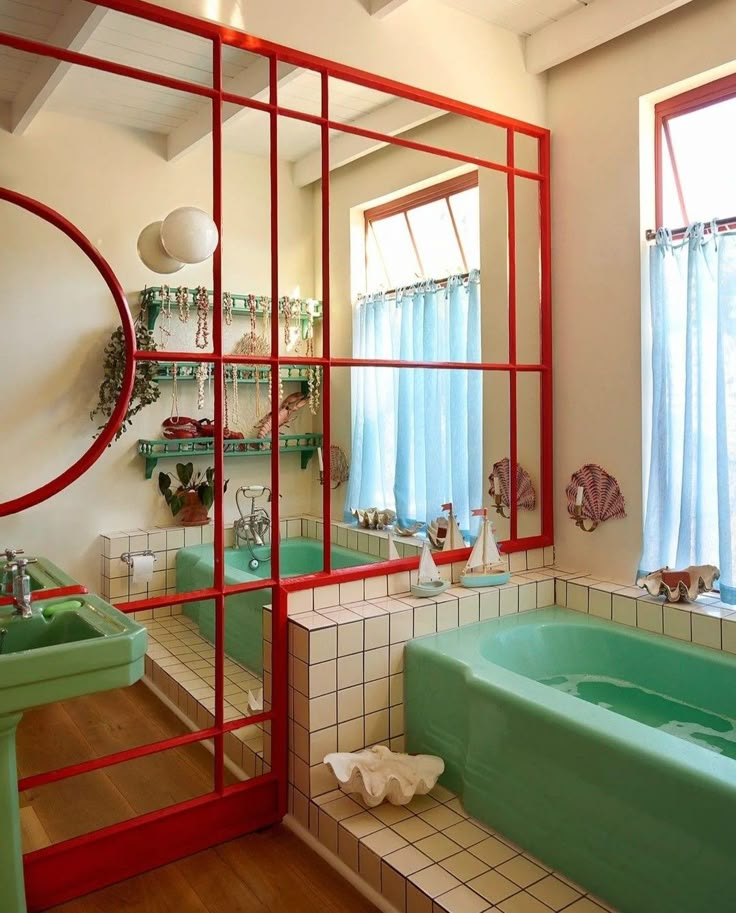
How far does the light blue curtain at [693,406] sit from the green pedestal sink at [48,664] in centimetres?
190

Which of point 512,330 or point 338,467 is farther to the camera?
point 338,467

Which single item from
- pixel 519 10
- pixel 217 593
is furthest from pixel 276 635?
pixel 519 10

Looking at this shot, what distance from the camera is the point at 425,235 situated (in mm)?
3404

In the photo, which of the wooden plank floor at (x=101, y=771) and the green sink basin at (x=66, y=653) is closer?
the green sink basin at (x=66, y=653)

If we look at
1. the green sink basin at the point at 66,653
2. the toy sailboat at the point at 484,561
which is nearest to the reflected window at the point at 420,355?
the toy sailboat at the point at 484,561

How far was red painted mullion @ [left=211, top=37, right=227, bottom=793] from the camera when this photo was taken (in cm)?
212

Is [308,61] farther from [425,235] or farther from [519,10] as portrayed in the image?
[425,235]

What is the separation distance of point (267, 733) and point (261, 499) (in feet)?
3.35

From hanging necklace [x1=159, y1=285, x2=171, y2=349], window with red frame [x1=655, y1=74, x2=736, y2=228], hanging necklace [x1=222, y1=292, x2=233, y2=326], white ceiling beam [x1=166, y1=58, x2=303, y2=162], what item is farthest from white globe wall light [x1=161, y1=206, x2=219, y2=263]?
window with red frame [x1=655, y1=74, x2=736, y2=228]

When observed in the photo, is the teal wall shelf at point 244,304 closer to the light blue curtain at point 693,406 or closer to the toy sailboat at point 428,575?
the toy sailboat at point 428,575

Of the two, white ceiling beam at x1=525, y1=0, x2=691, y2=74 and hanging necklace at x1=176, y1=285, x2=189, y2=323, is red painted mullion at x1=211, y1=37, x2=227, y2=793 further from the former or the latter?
white ceiling beam at x1=525, y1=0, x2=691, y2=74

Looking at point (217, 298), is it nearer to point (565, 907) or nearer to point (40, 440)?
point (40, 440)

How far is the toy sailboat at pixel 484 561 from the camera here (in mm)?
2684

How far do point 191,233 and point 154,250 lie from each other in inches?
16.1
